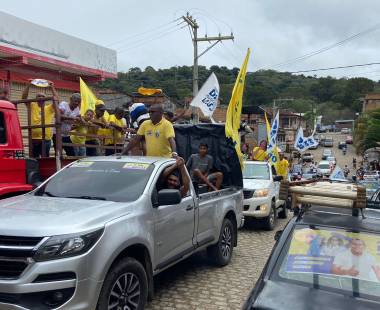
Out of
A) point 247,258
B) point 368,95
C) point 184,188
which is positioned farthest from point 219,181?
point 368,95

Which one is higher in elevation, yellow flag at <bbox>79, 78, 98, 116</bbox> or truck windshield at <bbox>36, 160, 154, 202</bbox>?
yellow flag at <bbox>79, 78, 98, 116</bbox>

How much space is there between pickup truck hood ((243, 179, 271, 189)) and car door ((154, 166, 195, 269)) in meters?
4.93

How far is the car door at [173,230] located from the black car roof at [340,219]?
64.7 inches

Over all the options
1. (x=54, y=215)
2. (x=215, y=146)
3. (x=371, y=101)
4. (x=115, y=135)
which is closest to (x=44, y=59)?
(x=115, y=135)

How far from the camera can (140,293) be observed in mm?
4434

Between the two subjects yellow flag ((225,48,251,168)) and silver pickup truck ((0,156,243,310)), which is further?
yellow flag ((225,48,251,168))

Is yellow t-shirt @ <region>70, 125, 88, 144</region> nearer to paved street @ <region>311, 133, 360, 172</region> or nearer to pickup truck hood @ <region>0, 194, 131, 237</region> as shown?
pickup truck hood @ <region>0, 194, 131, 237</region>

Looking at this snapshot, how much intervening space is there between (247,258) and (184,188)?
262cm

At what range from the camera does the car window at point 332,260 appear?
3338 millimetres

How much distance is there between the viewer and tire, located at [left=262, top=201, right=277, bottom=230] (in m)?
10.4

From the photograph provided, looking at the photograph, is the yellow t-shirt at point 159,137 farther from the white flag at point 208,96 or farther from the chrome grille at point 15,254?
the white flag at point 208,96

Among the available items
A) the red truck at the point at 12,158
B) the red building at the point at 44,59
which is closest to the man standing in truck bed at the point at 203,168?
the red truck at the point at 12,158

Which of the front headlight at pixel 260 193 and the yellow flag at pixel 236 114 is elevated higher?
the yellow flag at pixel 236 114

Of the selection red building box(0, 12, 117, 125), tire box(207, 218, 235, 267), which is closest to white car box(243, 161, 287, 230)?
tire box(207, 218, 235, 267)
